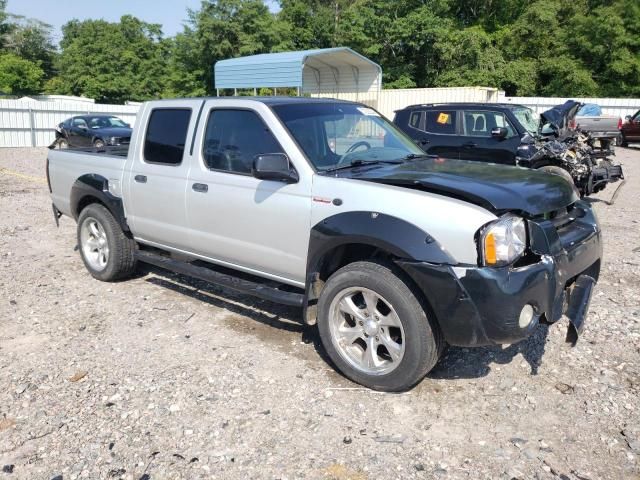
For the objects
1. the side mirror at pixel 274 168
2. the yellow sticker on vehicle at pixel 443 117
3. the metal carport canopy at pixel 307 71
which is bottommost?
the side mirror at pixel 274 168

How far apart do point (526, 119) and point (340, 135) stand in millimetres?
7511

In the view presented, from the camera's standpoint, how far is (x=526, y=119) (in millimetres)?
10688

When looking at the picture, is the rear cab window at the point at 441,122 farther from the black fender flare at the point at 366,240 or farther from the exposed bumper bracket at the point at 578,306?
the black fender flare at the point at 366,240

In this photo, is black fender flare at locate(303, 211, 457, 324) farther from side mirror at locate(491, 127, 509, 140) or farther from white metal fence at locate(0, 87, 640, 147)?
white metal fence at locate(0, 87, 640, 147)

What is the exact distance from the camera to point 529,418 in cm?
334

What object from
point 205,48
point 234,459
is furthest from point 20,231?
point 205,48

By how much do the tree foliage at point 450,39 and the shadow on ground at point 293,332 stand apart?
33639mm

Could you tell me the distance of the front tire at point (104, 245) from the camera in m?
5.57

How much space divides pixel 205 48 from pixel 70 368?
1662 inches

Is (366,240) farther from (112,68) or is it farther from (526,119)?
(112,68)

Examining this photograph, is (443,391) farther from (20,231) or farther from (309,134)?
(20,231)

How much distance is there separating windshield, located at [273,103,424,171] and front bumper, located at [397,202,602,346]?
1.19 metres

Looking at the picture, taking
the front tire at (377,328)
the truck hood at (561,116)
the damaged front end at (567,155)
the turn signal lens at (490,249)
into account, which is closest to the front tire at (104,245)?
the front tire at (377,328)

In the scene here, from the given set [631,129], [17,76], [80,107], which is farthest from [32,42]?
[631,129]
